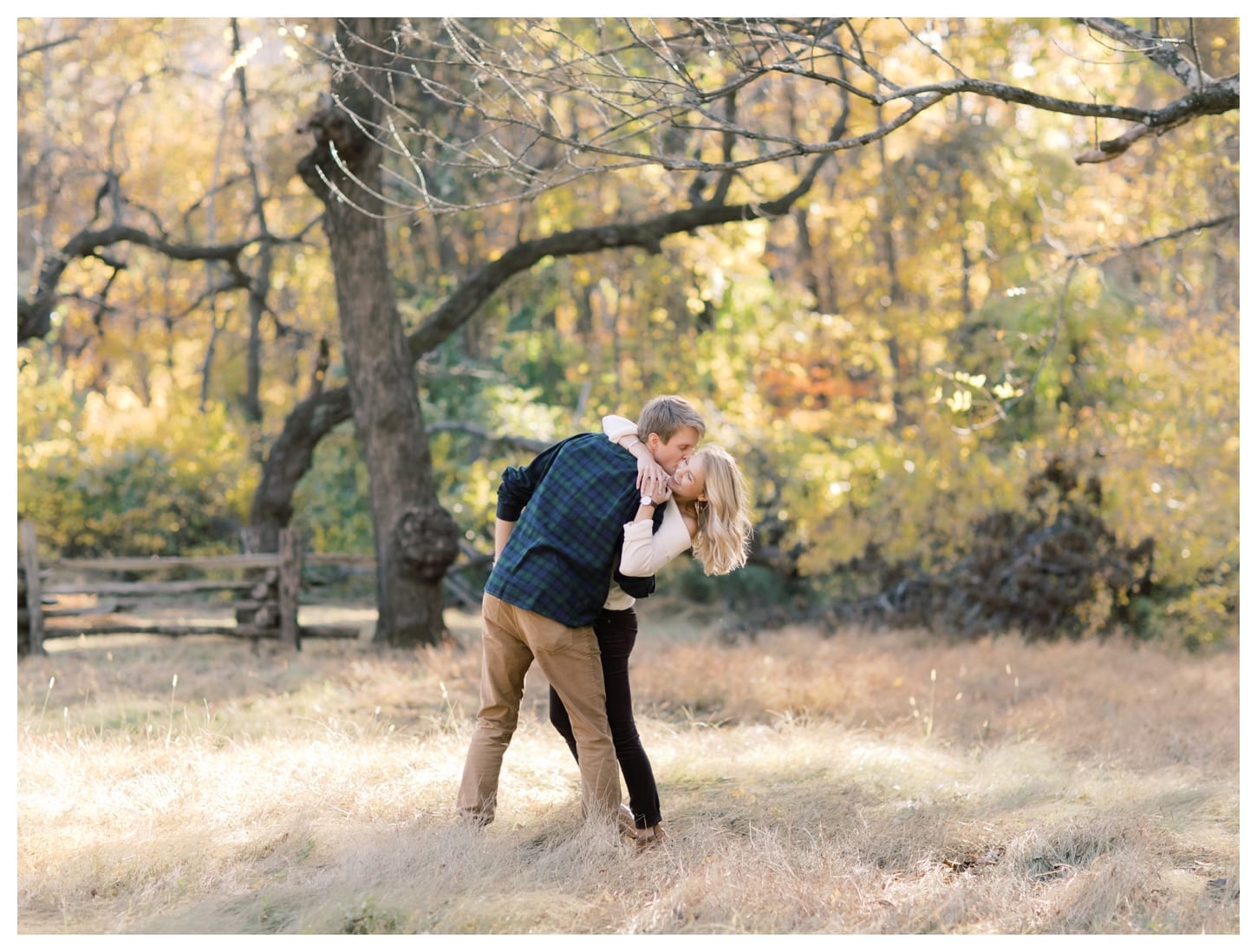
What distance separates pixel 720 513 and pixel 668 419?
0.39m

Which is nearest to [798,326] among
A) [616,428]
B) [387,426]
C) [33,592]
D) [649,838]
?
[387,426]

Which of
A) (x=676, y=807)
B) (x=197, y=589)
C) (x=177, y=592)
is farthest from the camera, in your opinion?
(x=177, y=592)

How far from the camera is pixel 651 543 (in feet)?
13.2

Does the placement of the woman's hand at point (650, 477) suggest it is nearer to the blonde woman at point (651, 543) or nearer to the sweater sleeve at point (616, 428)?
the blonde woman at point (651, 543)

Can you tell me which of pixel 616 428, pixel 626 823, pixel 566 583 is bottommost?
pixel 626 823

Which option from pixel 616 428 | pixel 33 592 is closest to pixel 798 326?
pixel 33 592

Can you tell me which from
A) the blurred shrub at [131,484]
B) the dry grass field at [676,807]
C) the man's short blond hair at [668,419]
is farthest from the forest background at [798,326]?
the dry grass field at [676,807]

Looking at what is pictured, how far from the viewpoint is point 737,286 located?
14.7m

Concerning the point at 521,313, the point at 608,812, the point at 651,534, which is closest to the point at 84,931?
the point at 608,812

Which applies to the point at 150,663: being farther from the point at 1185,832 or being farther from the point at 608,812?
the point at 1185,832

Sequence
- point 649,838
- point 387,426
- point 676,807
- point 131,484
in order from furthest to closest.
→ point 131,484, point 387,426, point 676,807, point 649,838

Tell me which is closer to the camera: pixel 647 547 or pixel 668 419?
pixel 647 547

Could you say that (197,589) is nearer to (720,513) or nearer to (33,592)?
(33,592)

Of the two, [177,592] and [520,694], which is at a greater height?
[520,694]
